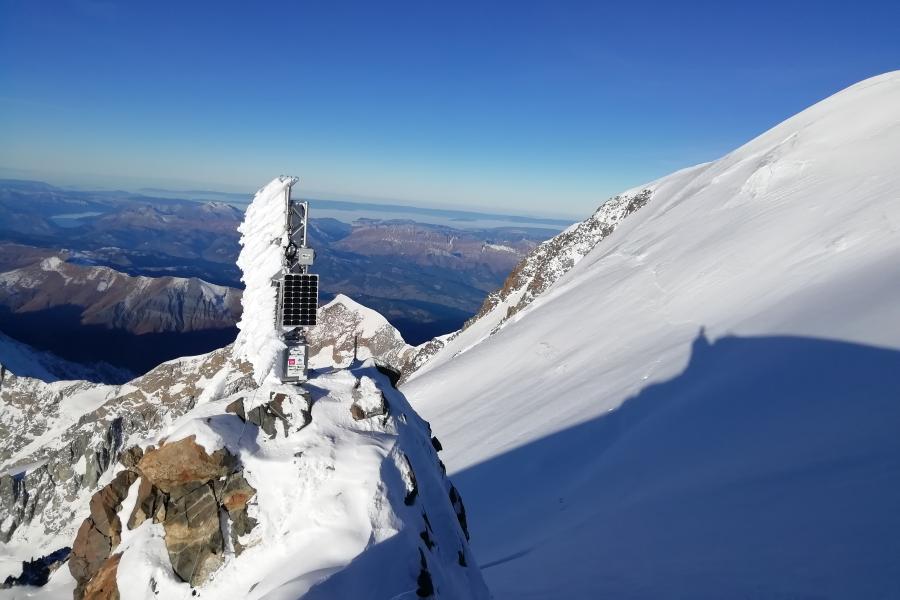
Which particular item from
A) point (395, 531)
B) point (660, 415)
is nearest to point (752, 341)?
point (660, 415)

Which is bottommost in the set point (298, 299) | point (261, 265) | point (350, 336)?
point (350, 336)

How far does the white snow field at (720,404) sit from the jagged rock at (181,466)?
8.96 metres

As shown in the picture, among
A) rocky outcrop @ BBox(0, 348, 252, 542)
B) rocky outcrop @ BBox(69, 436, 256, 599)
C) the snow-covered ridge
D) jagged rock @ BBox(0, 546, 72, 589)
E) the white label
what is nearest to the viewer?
rocky outcrop @ BBox(69, 436, 256, 599)

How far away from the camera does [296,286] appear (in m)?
14.5

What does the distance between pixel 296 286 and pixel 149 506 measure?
6344mm

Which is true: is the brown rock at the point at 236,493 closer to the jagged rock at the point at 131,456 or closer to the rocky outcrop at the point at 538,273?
the jagged rock at the point at 131,456

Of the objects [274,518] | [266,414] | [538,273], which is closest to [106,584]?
[274,518]

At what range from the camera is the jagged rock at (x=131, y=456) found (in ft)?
41.2

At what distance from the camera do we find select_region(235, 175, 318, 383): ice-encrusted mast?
1442cm

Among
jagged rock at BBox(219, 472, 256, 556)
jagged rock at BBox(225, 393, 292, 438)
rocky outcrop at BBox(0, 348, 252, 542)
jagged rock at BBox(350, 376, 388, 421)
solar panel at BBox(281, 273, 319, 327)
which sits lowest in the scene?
rocky outcrop at BBox(0, 348, 252, 542)

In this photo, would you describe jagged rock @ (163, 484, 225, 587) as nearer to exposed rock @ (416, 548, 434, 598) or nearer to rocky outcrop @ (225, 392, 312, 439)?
rocky outcrop @ (225, 392, 312, 439)

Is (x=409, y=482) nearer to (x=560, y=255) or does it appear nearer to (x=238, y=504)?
(x=238, y=504)

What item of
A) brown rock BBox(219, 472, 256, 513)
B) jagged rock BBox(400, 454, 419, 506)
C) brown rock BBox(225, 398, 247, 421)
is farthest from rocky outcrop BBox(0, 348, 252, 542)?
jagged rock BBox(400, 454, 419, 506)

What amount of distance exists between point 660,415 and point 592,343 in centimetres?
1394
